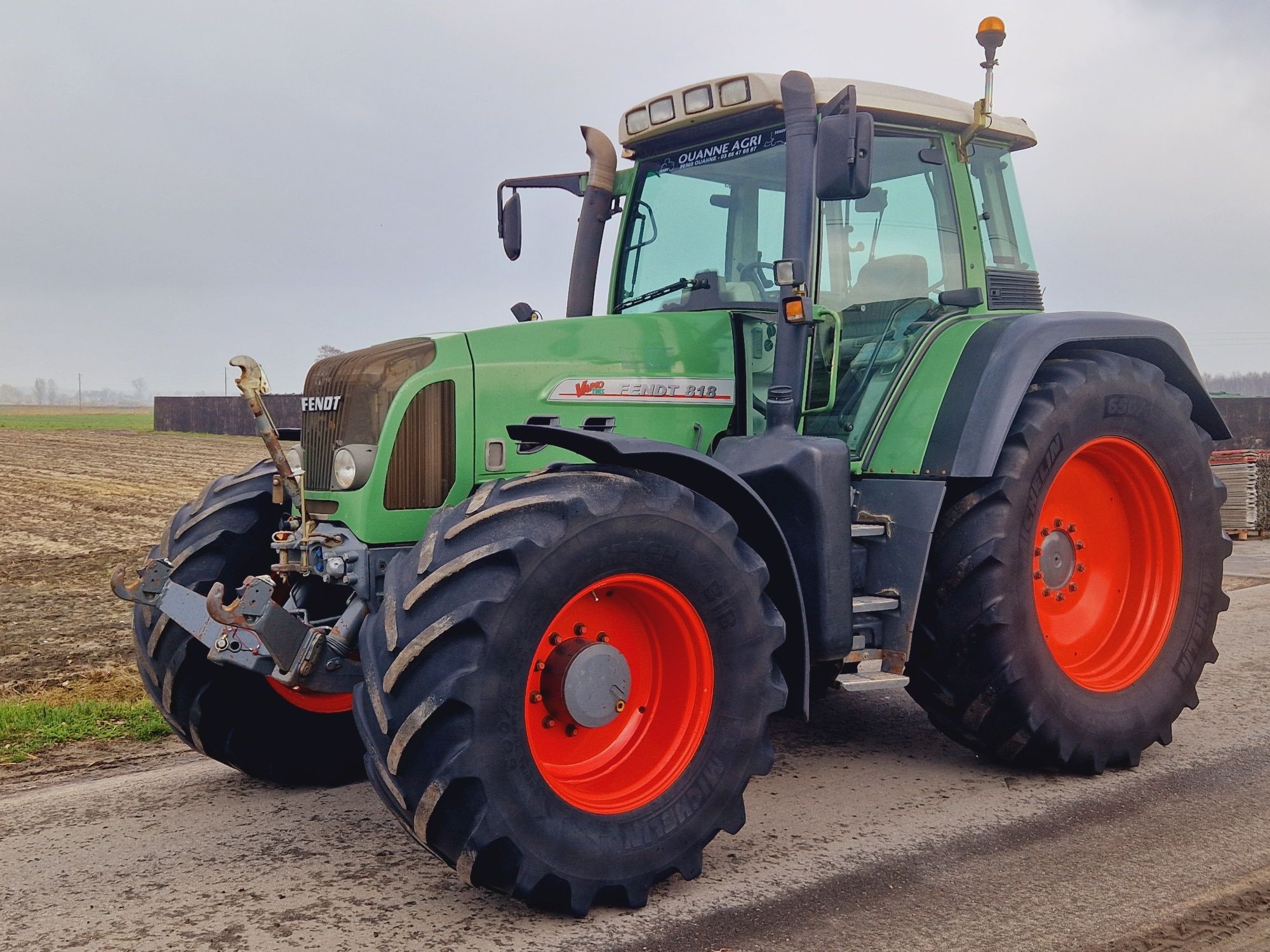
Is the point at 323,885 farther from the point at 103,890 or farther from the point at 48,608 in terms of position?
the point at 48,608

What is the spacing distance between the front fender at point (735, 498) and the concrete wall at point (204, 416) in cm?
4029

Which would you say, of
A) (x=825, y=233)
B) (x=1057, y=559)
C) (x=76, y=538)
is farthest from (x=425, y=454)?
(x=76, y=538)

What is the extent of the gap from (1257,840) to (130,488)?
18.4 meters

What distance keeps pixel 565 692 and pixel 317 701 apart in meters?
1.74

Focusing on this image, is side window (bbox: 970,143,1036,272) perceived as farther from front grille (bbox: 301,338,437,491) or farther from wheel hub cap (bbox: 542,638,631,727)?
wheel hub cap (bbox: 542,638,631,727)

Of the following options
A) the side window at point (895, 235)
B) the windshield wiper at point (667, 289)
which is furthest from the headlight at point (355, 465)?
the side window at point (895, 235)

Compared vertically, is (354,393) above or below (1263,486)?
above

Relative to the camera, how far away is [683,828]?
3.67 meters

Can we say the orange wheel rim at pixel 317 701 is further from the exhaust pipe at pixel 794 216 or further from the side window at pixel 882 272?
the side window at pixel 882 272

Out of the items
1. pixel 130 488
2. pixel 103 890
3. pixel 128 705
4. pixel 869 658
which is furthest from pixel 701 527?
pixel 130 488

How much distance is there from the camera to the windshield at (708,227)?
4984 mm

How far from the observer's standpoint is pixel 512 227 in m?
5.69

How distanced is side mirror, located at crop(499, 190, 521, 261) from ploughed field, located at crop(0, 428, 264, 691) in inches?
136

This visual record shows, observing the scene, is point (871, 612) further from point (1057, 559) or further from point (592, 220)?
point (592, 220)
